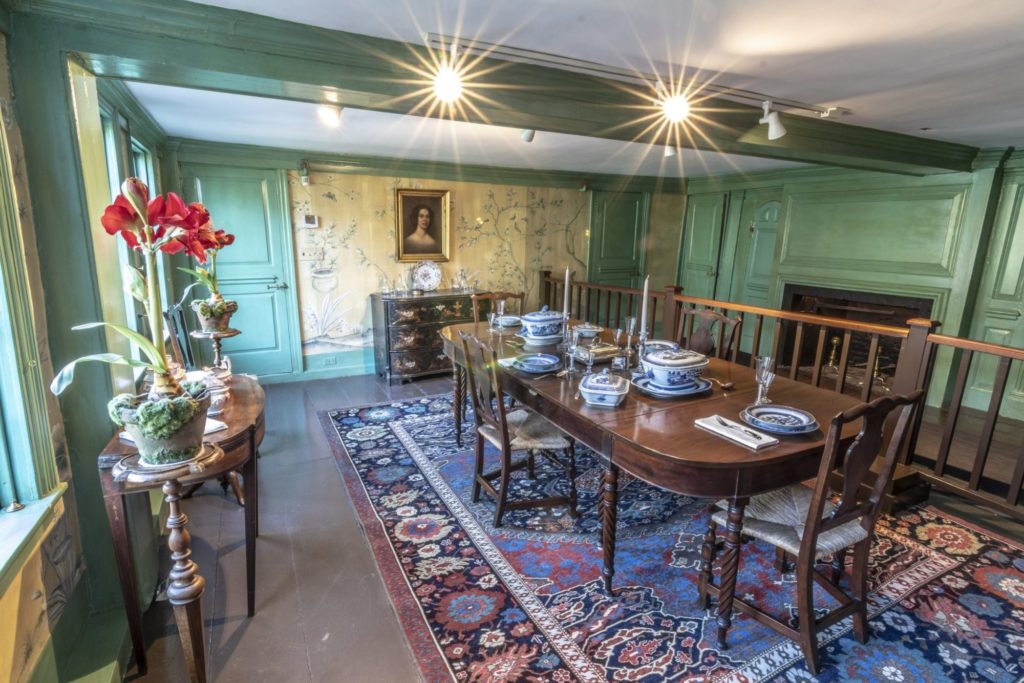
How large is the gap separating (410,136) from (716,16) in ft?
8.30

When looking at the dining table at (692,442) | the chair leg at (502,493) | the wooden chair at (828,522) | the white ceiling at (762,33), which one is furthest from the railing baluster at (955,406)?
the chair leg at (502,493)

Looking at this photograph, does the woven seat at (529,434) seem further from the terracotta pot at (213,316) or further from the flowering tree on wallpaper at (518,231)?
the flowering tree on wallpaper at (518,231)

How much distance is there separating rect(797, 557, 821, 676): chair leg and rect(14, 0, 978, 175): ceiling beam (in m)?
2.13

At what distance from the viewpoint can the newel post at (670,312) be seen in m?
3.70

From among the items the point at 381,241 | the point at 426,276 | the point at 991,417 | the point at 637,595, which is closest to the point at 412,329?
the point at 426,276

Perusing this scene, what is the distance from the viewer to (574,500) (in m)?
2.49

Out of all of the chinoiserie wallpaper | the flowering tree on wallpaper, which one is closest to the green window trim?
the chinoiserie wallpaper

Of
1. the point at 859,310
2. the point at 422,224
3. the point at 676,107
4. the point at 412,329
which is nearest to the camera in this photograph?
the point at 676,107

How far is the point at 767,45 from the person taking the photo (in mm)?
1926

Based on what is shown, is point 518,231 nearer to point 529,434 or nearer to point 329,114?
point 329,114

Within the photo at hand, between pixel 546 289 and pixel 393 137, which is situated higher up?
pixel 393 137

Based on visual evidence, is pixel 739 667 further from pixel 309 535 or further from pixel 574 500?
pixel 309 535

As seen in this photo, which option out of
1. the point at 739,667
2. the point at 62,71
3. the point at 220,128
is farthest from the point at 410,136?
the point at 739,667

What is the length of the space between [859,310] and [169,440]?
564 cm
